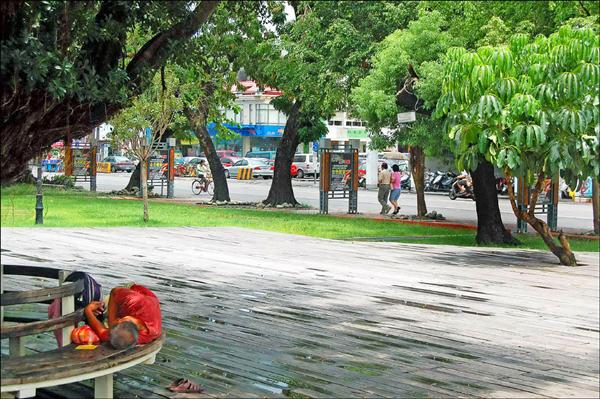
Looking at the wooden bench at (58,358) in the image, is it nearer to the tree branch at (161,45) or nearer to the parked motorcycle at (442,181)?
the tree branch at (161,45)

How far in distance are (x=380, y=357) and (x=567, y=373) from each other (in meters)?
1.71

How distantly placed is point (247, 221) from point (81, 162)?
52.1ft

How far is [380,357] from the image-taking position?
29.1 ft

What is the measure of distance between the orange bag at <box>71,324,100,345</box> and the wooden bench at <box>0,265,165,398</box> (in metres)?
0.06

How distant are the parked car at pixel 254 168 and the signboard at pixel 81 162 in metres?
20.3

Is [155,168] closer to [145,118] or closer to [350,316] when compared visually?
[145,118]

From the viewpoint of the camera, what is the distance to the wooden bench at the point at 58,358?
17.9 feet

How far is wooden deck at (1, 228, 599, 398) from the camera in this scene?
7.91m

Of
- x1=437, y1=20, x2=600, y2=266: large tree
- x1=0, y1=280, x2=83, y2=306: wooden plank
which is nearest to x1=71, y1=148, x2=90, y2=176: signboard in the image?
x1=437, y1=20, x2=600, y2=266: large tree

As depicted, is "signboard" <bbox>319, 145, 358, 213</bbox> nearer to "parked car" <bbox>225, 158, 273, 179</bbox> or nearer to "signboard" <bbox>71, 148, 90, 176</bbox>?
"signboard" <bbox>71, 148, 90, 176</bbox>

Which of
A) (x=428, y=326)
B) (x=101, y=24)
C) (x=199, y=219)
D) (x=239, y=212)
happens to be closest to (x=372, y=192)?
(x=239, y=212)

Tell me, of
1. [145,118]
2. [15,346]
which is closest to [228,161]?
[145,118]

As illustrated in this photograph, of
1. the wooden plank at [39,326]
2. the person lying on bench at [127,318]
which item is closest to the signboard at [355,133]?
the person lying on bench at [127,318]

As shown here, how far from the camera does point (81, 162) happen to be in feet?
129
